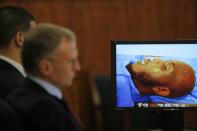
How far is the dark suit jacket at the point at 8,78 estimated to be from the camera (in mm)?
1996

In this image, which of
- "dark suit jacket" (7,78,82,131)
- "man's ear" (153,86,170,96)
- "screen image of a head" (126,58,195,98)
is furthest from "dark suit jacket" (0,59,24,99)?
"man's ear" (153,86,170,96)

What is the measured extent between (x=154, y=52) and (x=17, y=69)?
0.68 m

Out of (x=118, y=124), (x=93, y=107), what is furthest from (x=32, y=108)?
(x=93, y=107)

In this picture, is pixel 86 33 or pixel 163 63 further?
pixel 86 33

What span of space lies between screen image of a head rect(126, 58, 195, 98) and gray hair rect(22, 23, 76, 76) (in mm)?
857

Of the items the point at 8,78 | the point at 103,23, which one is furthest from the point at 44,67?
the point at 103,23

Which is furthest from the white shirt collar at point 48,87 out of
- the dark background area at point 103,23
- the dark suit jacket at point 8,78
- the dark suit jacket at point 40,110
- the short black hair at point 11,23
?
the dark background area at point 103,23

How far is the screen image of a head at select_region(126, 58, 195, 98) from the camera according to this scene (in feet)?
7.58

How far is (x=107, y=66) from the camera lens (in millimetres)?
4164

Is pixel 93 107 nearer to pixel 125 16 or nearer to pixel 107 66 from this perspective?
pixel 107 66

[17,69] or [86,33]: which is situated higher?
[86,33]

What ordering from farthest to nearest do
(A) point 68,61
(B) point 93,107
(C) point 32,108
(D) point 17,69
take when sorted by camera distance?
(B) point 93,107 → (D) point 17,69 → (A) point 68,61 → (C) point 32,108

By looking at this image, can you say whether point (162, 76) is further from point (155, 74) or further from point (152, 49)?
point (152, 49)

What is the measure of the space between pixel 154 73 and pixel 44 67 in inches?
36.5
